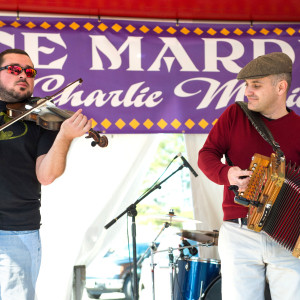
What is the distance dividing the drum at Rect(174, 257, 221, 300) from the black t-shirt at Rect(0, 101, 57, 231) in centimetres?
193

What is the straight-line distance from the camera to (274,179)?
91.8 inches

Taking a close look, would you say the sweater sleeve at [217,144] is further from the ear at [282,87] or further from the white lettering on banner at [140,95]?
the white lettering on banner at [140,95]

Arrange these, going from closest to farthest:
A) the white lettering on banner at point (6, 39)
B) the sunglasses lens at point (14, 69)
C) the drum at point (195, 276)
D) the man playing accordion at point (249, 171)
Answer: the man playing accordion at point (249, 171) → the sunglasses lens at point (14, 69) → the drum at point (195, 276) → the white lettering on banner at point (6, 39)

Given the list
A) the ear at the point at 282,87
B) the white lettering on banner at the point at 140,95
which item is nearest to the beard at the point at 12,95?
the ear at the point at 282,87

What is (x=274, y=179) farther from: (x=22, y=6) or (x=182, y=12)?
(x=22, y=6)

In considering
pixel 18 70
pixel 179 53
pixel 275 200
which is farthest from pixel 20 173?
pixel 179 53

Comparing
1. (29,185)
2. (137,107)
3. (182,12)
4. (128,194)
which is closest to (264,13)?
(182,12)

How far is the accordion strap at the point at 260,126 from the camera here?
243cm

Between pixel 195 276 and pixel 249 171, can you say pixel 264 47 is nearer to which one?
pixel 195 276

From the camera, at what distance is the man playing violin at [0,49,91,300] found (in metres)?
2.33

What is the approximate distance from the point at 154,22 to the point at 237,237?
2565 mm

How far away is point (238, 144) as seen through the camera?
2674 millimetres

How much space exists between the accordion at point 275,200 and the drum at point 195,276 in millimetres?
1645

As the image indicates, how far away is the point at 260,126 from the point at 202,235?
5.72 ft
